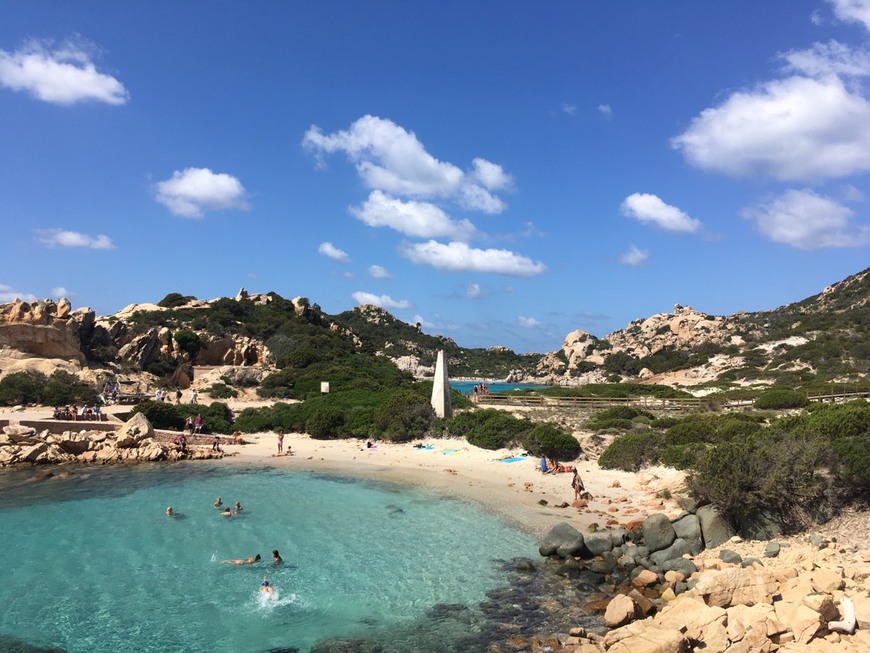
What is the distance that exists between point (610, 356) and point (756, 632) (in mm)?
85873

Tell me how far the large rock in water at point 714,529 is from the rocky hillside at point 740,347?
38.6 m

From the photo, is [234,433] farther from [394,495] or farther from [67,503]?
[394,495]

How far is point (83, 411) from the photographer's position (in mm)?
29312

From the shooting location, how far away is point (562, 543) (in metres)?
13.0

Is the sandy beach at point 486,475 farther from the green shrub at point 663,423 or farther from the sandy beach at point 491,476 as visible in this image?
the green shrub at point 663,423

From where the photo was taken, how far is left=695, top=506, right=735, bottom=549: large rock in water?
12414mm

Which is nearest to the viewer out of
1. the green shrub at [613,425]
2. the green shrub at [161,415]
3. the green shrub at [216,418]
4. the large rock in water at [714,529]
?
the large rock in water at [714,529]

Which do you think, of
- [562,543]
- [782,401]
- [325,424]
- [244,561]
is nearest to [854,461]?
[562,543]

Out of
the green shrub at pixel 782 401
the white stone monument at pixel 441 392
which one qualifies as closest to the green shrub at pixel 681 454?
the white stone monument at pixel 441 392

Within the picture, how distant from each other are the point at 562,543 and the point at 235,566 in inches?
312

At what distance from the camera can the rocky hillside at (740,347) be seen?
50812mm

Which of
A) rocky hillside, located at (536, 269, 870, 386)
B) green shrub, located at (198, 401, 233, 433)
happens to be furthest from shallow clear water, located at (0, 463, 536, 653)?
rocky hillside, located at (536, 269, 870, 386)

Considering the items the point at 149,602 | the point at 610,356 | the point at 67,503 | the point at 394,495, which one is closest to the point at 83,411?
the point at 67,503

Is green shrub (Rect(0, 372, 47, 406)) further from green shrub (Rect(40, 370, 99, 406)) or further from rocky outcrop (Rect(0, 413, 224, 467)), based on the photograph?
rocky outcrop (Rect(0, 413, 224, 467))
